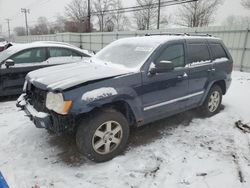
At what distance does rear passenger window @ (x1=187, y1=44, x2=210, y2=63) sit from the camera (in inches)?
163

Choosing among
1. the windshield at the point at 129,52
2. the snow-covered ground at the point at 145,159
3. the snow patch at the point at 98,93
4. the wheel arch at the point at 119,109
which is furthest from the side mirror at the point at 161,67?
the snow-covered ground at the point at 145,159

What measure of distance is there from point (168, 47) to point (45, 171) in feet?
8.85

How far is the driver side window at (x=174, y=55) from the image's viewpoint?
3690mm

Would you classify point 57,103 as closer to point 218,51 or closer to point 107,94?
point 107,94

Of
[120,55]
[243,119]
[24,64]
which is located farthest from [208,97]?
[24,64]

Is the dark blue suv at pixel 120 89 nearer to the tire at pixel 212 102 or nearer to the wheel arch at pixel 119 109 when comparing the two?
the wheel arch at pixel 119 109

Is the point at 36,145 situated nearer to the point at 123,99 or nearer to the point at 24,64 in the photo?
the point at 123,99

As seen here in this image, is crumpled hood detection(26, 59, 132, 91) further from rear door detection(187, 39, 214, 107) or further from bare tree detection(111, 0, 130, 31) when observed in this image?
bare tree detection(111, 0, 130, 31)

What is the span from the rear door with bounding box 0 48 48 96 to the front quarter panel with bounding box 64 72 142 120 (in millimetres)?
3746

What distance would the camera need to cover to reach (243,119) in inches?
184

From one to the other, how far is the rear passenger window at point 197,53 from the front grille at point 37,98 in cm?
267

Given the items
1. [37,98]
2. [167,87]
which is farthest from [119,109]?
[37,98]

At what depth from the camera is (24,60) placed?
5.96 m

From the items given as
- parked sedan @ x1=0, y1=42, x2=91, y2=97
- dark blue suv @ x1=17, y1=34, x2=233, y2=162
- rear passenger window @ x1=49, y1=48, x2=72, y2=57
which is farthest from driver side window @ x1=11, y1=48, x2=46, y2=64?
dark blue suv @ x1=17, y1=34, x2=233, y2=162
